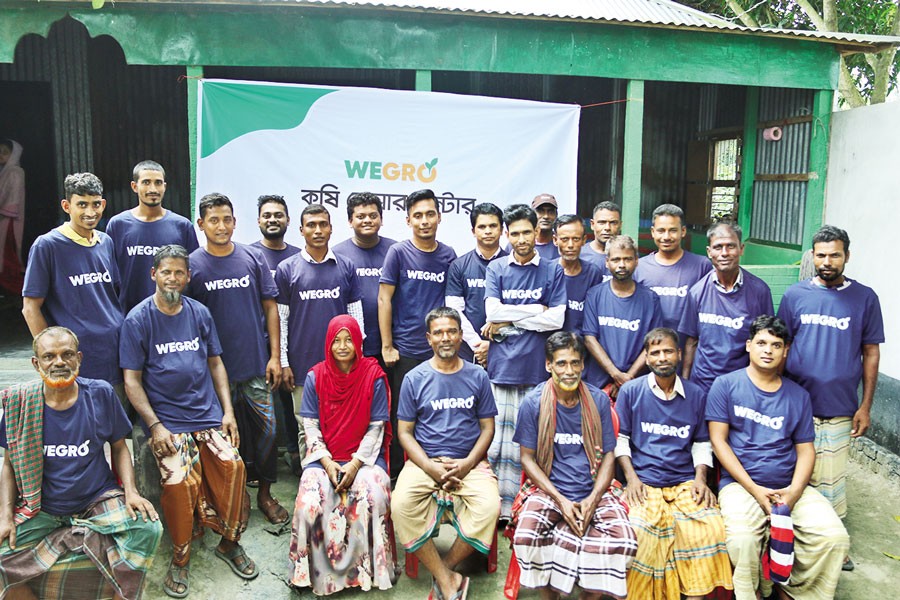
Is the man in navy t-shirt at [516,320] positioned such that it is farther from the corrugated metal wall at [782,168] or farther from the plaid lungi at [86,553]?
the corrugated metal wall at [782,168]

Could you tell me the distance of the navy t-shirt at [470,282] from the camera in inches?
173

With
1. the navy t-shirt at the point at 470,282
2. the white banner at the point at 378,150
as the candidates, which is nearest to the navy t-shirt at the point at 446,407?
the navy t-shirt at the point at 470,282

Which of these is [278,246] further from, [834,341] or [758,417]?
[834,341]

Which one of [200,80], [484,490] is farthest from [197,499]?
[200,80]

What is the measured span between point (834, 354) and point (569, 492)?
1680 millimetres

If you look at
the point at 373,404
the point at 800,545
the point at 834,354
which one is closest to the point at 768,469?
the point at 800,545

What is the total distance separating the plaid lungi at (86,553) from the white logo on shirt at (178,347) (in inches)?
30.2

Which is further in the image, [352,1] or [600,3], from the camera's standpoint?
[600,3]

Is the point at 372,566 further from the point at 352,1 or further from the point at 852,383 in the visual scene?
the point at 352,1

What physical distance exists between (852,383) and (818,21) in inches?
372

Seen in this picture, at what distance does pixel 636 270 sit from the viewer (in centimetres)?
446

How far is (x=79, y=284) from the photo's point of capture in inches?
148

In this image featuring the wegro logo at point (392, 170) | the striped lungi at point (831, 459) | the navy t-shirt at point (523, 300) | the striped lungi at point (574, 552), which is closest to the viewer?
the striped lungi at point (574, 552)

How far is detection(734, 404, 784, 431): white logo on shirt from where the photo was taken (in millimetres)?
3646
